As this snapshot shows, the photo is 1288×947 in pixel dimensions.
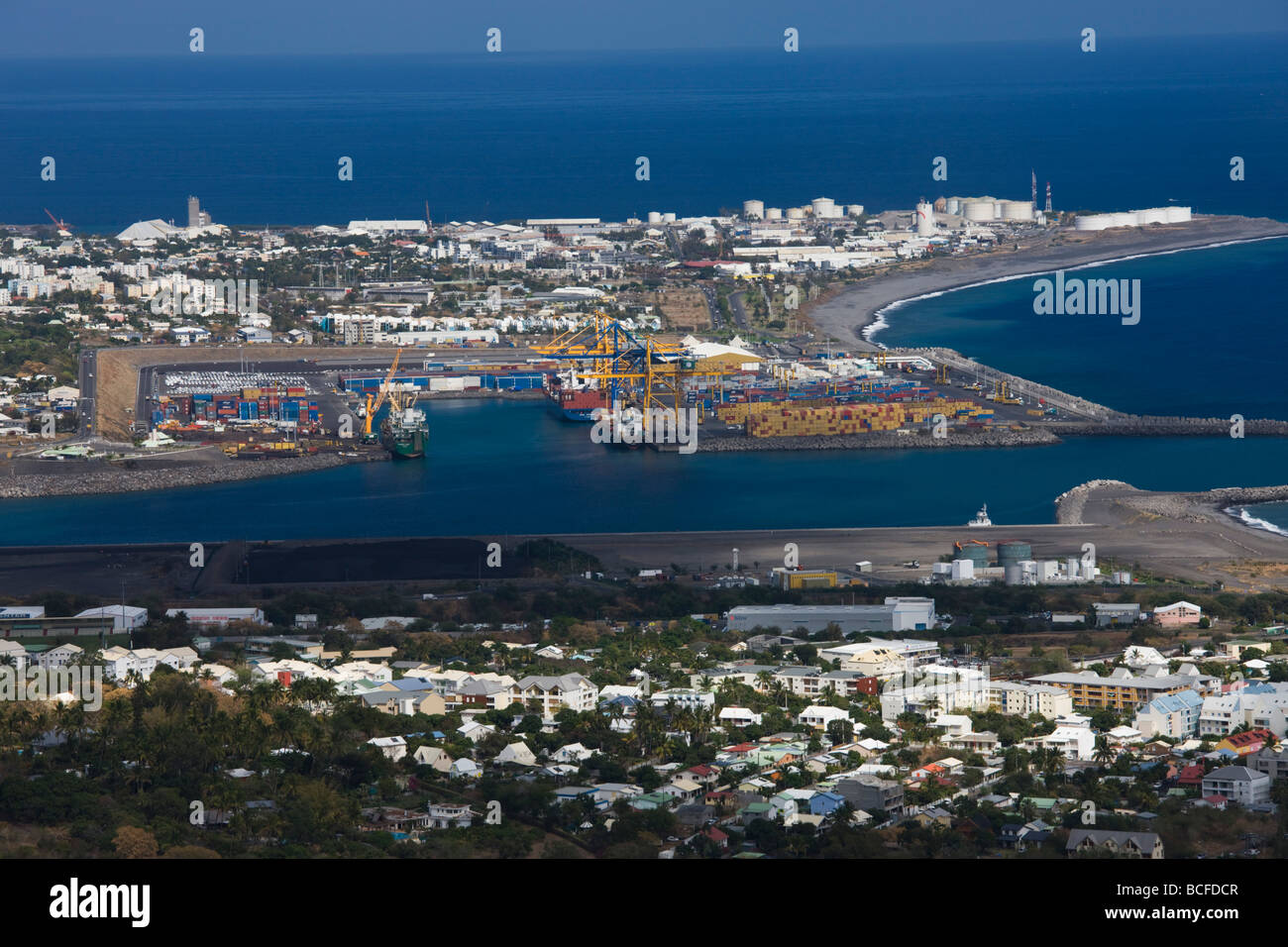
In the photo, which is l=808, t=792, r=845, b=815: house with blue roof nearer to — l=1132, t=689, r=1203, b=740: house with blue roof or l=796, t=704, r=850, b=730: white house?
l=796, t=704, r=850, b=730: white house

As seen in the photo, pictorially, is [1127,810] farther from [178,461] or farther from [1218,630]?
[178,461]

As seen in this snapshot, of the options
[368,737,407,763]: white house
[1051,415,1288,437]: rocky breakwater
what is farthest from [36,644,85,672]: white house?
[1051,415,1288,437]: rocky breakwater

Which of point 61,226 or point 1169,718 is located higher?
point 61,226

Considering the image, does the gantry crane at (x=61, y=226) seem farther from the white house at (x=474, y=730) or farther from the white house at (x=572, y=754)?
the white house at (x=572, y=754)

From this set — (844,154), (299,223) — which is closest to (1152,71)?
(844,154)

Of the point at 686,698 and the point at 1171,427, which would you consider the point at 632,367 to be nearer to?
the point at 1171,427

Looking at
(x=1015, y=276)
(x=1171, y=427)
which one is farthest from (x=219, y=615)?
(x=1015, y=276)
